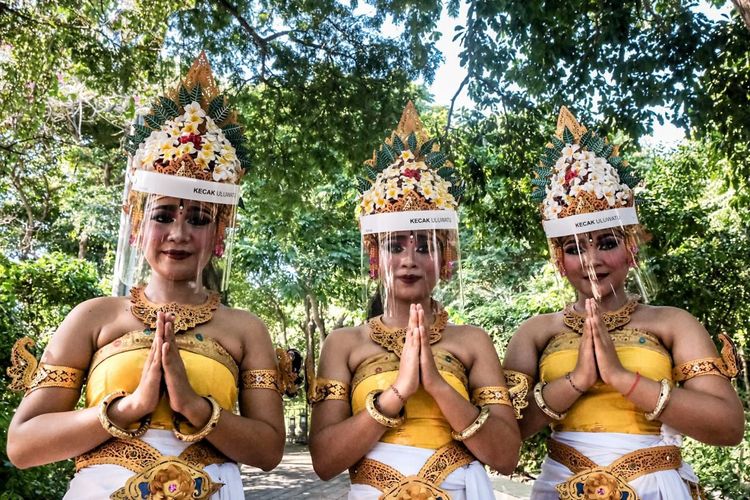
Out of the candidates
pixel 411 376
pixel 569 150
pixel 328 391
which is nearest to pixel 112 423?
pixel 328 391

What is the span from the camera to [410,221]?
2.67 m

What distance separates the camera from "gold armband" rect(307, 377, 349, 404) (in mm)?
2520

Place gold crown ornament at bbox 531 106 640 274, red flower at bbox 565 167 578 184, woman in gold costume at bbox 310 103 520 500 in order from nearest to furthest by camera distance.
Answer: woman in gold costume at bbox 310 103 520 500, gold crown ornament at bbox 531 106 640 274, red flower at bbox 565 167 578 184

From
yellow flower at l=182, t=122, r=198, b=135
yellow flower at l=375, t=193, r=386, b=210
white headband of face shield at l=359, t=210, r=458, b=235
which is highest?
yellow flower at l=182, t=122, r=198, b=135

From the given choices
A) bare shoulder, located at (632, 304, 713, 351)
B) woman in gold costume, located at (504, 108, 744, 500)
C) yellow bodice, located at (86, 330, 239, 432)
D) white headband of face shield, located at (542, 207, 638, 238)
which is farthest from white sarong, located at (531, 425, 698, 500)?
yellow bodice, located at (86, 330, 239, 432)

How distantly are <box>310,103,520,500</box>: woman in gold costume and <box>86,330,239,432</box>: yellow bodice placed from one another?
39 centimetres

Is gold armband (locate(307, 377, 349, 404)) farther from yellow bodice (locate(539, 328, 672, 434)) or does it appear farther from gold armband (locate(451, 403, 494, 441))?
yellow bodice (locate(539, 328, 672, 434))

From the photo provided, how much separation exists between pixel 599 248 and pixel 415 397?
1.07m

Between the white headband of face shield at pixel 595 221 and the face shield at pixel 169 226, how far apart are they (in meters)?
1.41

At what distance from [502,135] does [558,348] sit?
5042mm

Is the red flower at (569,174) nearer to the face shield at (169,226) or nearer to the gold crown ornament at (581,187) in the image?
the gold crown ornament at (581,187)

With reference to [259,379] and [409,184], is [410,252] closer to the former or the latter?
[409,184]

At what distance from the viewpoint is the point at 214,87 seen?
9.03 ft

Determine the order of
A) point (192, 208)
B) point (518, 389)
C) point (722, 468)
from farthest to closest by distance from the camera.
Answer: point (722, 468)
point (518, 389)
point (192, 208)
